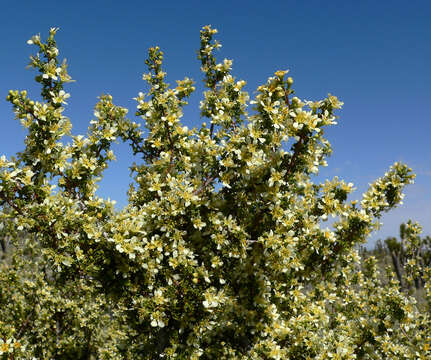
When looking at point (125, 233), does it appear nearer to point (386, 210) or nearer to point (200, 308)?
point (200, 308)

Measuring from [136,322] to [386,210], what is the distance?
12.8 feet

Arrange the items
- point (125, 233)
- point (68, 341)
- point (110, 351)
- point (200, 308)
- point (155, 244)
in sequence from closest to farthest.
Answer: point (125, 233), point (155, 244), point (200, 308), point (68, 341), point (110, 351)

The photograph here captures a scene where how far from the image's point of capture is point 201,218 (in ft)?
14.9

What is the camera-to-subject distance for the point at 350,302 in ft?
29.4

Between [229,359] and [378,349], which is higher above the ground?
[378,349]

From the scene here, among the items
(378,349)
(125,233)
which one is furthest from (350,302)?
(125,233)

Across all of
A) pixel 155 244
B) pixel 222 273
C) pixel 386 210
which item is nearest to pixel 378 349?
pixel 386 210

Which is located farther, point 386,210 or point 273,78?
point 386,210

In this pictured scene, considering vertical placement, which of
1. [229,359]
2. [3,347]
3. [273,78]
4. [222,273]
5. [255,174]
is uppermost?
[273,78]

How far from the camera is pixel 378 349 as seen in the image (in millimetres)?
7203

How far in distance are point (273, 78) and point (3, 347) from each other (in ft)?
20.3

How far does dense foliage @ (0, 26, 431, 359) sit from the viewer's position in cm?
417

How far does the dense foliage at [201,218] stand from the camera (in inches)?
164

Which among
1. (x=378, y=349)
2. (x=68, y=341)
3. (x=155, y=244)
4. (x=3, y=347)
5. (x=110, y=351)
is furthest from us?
(x=110, y=351)
